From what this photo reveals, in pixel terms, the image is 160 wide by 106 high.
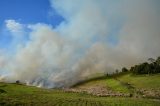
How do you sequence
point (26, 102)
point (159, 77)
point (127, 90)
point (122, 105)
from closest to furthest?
point (26, 102) → point (122, 105) → point (127, 90) → point (159, 77)

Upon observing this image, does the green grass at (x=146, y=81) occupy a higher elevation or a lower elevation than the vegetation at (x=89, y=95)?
higher

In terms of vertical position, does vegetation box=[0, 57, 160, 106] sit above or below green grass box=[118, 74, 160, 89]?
below

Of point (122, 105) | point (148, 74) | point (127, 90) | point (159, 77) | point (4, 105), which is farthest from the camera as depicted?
point (148, 74)

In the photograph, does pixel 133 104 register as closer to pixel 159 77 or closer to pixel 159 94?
pixel 159 94

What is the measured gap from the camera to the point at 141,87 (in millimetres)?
158250

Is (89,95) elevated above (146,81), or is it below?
below

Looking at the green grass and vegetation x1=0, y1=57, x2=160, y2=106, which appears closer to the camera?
vegetation x1=0, y1=57, x2=160, y2=106

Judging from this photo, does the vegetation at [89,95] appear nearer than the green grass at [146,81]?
Yes

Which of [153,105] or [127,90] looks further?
[127,90]

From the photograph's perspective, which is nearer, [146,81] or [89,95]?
[89,95]

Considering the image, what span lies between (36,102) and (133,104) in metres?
27.6

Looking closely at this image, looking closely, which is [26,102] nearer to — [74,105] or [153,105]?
[74,105]

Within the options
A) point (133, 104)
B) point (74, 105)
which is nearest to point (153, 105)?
point (133, 104)

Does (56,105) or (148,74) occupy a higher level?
(148,74)
